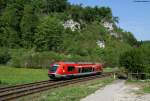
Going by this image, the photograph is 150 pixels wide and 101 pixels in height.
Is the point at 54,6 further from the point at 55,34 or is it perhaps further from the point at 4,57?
the point at 4,57

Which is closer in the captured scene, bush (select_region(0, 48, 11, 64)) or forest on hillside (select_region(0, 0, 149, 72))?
bush (select_region(0, 48, 11, 64))

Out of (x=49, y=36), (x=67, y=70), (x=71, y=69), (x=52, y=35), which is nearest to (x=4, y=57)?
(x=49, y=36)

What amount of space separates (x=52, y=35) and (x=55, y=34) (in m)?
1.21

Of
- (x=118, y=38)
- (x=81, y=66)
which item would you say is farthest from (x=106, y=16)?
(x=81, y=66)

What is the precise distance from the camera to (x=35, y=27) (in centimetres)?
15212

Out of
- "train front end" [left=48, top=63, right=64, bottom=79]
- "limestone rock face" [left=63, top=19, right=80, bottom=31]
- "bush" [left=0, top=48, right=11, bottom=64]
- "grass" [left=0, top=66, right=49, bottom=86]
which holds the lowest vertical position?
"grass" [left=0, top=66, right=49, bottom=86]

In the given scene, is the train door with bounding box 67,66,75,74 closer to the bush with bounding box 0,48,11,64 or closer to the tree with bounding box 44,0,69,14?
the bush with bounding box 0,48,11,64

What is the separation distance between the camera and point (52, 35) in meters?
136

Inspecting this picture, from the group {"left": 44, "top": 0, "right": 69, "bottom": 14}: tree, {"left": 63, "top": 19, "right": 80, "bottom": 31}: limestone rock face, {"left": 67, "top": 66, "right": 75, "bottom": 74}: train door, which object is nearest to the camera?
{"left": 67, "top": 66, "right": 75, "bottom": 74}: train door

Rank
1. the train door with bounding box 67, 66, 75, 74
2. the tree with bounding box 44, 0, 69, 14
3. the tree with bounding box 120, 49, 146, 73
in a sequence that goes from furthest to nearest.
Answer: the tree with bounding box 44, 0, 69, 14 < the tree with bounding box 120, 49, 146, 73 < the train door with bounding box 67, 66, 75, 74

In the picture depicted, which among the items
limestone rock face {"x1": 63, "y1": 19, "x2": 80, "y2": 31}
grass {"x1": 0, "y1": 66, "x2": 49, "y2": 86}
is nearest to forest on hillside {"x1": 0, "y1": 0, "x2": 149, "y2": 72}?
limestone rock face {"x1": 63, "y1": 19, "x2": 80, "y2": 31}

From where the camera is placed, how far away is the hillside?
4316 inches

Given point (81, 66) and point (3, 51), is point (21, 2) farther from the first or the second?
point (81, 66)

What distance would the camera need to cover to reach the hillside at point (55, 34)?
10962cm
